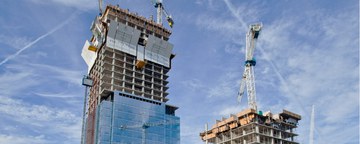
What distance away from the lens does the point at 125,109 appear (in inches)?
7402

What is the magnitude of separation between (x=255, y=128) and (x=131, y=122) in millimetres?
60850

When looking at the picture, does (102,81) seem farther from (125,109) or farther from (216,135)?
(216,135)

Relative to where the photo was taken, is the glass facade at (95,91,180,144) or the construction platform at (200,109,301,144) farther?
the glass facade at (95,91,180,144)

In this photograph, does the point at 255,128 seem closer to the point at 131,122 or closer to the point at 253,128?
the point at 253,128

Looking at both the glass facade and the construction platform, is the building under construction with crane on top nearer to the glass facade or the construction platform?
the construction platform

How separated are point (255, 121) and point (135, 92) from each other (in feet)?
220

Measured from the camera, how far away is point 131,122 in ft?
612

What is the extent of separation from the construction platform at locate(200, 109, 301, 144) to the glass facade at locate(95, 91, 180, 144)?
30440 mm

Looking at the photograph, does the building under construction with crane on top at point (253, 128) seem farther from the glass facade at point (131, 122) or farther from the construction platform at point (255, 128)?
the glass facade at point (131, 122)

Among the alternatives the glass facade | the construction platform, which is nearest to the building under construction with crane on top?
the construction platform

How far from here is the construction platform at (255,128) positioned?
156 meters

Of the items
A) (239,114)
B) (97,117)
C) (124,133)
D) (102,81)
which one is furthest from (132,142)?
(239,114)

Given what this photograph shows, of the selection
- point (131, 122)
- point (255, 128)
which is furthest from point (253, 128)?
point (131, 122)

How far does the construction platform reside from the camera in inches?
6127
